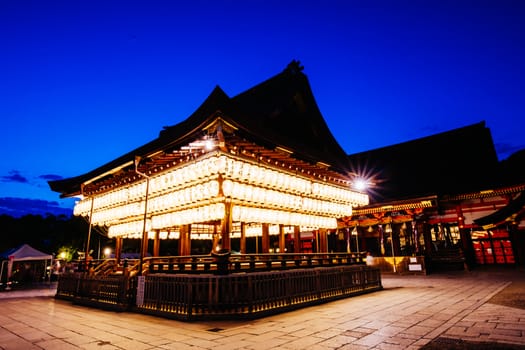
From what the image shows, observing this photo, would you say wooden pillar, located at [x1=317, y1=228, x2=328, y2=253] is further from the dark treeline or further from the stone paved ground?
the dark treeline

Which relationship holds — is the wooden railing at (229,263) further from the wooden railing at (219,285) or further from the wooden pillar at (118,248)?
→ the wooden pillar at (118,248)

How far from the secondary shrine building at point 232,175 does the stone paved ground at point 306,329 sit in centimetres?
263

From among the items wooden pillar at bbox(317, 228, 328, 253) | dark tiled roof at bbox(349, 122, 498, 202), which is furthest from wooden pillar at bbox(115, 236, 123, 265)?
dark tiled roof at bbox(349, 122, 498, 202)

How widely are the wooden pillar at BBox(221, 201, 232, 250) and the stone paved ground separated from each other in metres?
2.19

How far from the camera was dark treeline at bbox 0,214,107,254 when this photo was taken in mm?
35812

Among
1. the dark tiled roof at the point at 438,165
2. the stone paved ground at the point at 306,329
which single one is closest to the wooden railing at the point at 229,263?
the stone paved ground at the point at 306,329

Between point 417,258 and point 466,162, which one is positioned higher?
point 466,162

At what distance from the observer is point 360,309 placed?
8492 millimetres

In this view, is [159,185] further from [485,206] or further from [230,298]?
[485,206]

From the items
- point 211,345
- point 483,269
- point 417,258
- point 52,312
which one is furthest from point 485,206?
point 52,312

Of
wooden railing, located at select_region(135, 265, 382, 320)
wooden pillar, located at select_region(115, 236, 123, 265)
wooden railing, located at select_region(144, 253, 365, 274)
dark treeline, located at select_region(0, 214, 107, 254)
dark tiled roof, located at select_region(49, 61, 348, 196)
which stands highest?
dark tiled roof, located at select_region(49, 61, 348, 196)

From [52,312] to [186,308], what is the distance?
17.1 feet

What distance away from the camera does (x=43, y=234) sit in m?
41.0

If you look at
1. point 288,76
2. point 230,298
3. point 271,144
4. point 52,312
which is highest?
point 288,76
